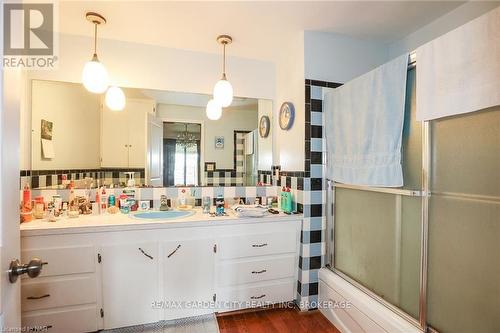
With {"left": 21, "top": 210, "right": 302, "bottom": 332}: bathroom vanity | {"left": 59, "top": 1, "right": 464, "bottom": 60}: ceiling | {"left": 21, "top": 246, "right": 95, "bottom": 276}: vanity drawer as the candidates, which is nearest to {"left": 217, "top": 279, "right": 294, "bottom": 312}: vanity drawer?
{"left": 21, "top": 210, "right": 302, "bottom": 332}: bathroom vanity

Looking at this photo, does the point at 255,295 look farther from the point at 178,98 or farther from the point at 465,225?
the point at 178,98

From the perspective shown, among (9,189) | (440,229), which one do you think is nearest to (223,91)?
(9,189)

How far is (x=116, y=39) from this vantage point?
200 cm

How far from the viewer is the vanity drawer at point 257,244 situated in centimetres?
177

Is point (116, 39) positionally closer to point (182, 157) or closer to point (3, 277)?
point (182, 157)

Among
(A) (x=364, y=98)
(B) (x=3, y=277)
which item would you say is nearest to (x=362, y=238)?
(A) (x=364, y=98)

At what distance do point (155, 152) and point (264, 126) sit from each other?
1.07m

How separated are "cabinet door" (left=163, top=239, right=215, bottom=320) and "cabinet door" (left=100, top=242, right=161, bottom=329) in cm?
8

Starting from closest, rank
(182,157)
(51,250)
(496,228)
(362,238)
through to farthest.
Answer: (496,228) → (51,250) → (362,238) → (182,157)

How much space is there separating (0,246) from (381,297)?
1.79 meters

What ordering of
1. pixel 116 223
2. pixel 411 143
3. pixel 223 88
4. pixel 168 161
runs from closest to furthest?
pixel 411 143 < pixel 116 223 < pixel 223 88 < pixel 168 161

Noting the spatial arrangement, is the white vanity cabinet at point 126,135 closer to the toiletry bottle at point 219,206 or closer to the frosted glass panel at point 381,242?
the toiletry bottle at point 219,206

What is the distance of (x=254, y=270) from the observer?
1.83m

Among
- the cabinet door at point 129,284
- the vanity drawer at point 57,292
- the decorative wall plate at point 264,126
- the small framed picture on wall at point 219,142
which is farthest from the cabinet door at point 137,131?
the decorative wall plate at point 264,126
